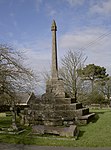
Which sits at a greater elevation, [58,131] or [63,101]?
[63,101]

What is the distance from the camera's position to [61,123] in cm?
1730

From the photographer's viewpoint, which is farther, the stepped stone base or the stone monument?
the stone monument

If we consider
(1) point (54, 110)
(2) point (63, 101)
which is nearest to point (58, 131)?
(1) point (54, 110)

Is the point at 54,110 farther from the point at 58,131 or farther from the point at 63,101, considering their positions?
the point at 58,131

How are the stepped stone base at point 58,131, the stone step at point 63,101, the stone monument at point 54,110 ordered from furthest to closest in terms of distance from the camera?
the stone step at point 63,101
the stone monument at point 54,110
the stepped stone base at point 58,131

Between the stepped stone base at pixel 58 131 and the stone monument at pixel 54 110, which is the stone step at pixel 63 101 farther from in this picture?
the stepped stone base at pixel 58 131

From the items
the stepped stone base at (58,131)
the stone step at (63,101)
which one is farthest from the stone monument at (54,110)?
the stepped stone base at (58,131)

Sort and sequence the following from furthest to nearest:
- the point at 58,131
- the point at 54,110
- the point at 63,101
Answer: the point at 63,101 < the point at 54,110 < the point at 58,131

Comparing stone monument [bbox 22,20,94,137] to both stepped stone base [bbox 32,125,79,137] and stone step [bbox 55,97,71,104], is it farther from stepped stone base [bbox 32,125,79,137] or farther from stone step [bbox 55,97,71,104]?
stepped stone base [bbox 32,125,79,137]

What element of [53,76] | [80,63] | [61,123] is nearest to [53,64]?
[53,76]

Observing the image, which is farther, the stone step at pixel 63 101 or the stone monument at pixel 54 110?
the stone step at pixel 63 101

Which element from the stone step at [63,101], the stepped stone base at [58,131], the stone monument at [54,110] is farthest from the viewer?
the stone step at [63,101]

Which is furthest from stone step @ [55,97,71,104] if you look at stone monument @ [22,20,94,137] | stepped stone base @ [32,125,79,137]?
stepped stone base @ [32,125,79,137]

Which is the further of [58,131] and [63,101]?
[63,101]
